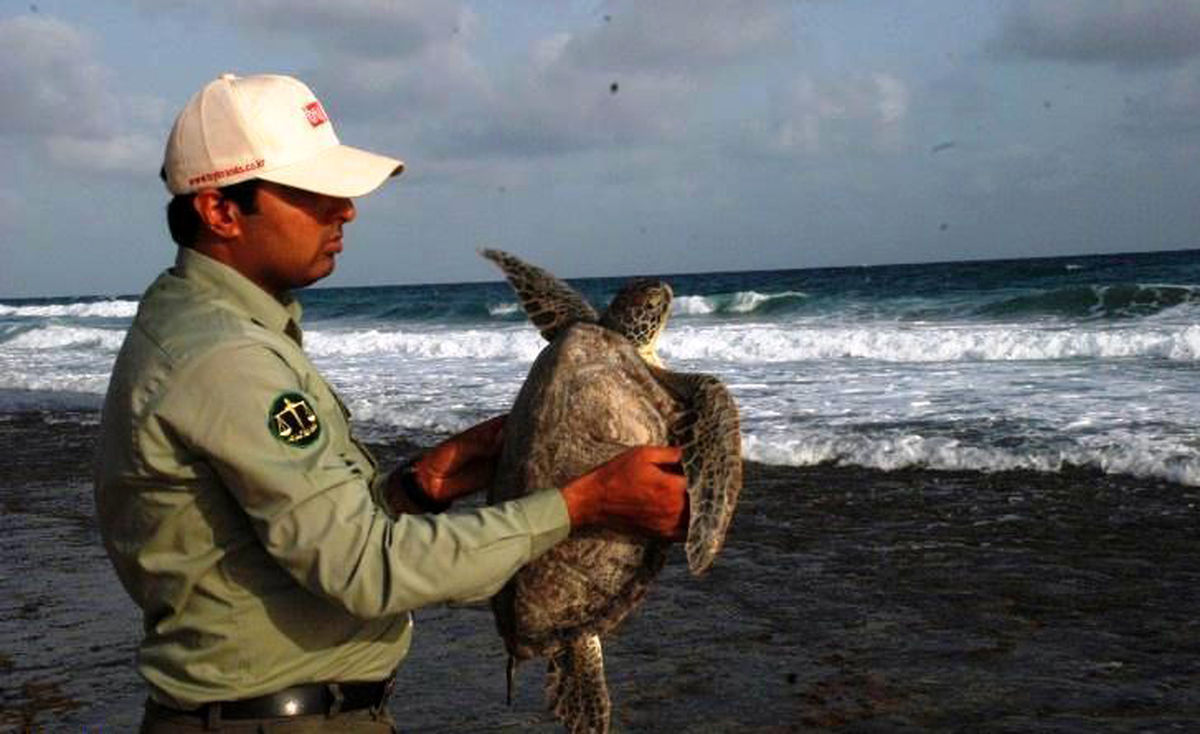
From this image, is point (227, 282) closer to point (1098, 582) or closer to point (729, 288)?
point (1098, 582)

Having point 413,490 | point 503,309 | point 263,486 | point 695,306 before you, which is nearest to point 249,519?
point 263,486

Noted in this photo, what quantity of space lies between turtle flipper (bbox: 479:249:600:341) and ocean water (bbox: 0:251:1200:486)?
608 centimetres

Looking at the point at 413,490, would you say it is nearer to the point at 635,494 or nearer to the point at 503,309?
the point at 635,494

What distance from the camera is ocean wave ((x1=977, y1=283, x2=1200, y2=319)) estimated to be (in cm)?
2483

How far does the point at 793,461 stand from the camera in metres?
9.51

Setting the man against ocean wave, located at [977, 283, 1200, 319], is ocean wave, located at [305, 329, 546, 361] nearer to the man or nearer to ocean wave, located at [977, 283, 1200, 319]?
ocean wave, located at [977, 283, 1200, 319]

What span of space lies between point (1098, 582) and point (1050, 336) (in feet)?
44.6

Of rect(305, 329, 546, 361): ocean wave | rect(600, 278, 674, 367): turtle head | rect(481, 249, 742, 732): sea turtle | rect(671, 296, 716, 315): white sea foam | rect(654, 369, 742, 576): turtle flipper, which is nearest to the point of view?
rect(654, 369, 742, 576): turtle flipper

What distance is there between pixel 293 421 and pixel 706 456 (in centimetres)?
107

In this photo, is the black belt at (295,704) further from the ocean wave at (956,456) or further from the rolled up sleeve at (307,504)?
the ocean wave at (956,456)

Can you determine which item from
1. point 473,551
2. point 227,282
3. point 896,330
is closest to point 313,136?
point 227,282

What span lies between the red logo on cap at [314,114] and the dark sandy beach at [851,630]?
8.81ft

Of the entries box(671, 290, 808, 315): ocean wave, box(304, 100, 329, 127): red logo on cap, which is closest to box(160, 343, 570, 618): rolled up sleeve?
box(304, 100, 329, 127): red logo on cap

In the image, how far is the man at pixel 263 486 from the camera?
6.32 ft
